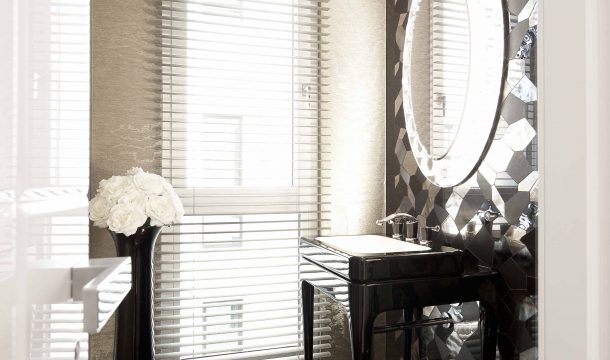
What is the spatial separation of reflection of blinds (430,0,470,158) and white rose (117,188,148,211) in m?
1.17

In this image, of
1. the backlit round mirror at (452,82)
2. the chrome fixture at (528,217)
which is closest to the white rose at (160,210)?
the backlit round mirror at (452,82)

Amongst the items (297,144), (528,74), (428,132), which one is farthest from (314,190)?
(528,74)

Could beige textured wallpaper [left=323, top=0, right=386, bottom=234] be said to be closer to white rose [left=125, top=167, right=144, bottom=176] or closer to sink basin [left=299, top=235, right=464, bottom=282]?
sink basin [left=299, top=235, right=464, bottom=282]

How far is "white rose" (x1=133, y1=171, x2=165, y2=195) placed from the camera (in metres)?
1.70

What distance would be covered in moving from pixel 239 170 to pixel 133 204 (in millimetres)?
619

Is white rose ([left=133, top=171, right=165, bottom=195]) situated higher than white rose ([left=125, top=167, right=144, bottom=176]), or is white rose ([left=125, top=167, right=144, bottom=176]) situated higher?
white rose ([left=125, top=167, right=144, bottom=176])

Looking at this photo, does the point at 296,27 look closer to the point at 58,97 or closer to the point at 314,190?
the point at 314,190

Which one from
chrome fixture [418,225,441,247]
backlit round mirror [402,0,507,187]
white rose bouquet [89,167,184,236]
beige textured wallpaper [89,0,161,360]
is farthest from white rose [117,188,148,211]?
backlit round mirror [402,0,507,187]

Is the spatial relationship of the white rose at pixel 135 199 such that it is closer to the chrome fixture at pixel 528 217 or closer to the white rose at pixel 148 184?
the white rose at pixel 148 184

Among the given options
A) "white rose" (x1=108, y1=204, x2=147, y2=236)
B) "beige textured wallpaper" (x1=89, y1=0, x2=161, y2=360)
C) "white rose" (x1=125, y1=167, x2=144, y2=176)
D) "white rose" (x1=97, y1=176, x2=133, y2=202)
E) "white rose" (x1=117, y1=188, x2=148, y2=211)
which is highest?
"beige textured wallpaper" (x1=89, y1=0, x2=161, y2=360)

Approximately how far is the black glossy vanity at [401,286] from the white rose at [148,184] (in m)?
0.66

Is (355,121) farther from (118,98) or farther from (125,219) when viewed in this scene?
(125,219)
